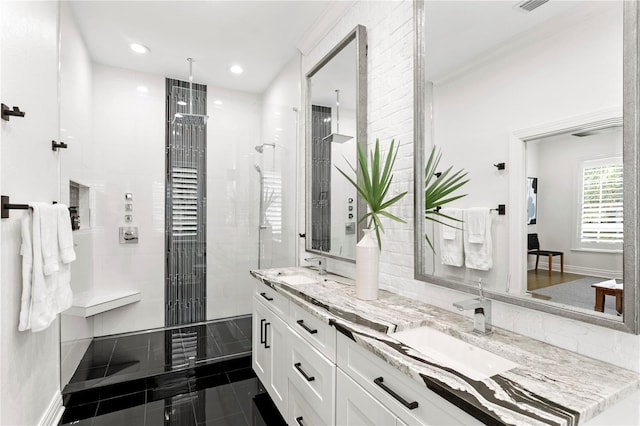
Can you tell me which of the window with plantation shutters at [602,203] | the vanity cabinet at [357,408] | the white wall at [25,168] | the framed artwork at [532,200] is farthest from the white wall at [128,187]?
the window with plantation shutters at [602,203]

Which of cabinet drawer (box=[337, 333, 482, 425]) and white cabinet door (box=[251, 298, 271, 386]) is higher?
cabinet drawer (box=[337, 333, 482, 425])

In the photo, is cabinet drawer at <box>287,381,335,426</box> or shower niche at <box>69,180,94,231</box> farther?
shower niche at <box>69,180,94,231</box>

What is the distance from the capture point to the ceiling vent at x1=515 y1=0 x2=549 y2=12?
1156mm

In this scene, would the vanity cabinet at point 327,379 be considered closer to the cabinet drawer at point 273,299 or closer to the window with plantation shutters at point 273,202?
the cabinet drawer at point 273,299

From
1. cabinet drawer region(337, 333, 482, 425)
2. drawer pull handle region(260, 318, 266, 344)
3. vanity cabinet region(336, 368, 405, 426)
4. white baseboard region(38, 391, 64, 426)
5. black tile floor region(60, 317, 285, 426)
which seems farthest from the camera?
drawer pull handle region(260, 318, 266, 344)

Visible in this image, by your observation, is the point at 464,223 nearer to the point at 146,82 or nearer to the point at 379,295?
the point at 379,295

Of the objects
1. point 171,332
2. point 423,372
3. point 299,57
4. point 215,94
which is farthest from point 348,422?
point 215,94

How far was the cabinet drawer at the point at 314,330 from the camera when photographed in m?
1.41

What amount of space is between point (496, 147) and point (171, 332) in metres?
3.34

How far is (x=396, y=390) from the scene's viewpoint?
1041 mm

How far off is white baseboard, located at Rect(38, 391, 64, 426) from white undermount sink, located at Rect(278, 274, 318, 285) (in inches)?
61.0

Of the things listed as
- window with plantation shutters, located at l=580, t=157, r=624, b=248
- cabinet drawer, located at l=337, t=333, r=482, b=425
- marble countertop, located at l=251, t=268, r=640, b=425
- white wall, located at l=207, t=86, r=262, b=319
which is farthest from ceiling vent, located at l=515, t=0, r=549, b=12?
white wall, located at l=207, t=86, r=262, b=319

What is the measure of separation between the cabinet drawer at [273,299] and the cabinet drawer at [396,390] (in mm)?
627

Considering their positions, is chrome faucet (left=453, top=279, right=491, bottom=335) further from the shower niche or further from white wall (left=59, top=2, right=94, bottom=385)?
the shower niche
